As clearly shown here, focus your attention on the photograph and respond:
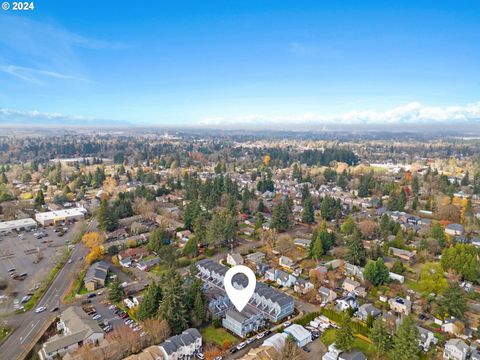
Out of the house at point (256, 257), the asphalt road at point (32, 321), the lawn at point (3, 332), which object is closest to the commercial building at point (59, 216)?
the asphalt road at point (32, 321)

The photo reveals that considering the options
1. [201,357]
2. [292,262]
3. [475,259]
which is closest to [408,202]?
[475,259]

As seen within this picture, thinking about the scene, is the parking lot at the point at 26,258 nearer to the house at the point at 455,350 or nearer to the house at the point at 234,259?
the house at the point at 234,259

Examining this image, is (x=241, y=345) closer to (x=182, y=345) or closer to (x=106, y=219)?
(x=182, y=345)

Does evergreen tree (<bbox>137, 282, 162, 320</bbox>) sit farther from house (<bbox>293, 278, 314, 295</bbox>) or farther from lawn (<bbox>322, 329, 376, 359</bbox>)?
house (<bbox>293, 278, 314, 295</bbox>)

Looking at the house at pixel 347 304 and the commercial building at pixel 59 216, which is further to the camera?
the commercial building at pixel 59 216

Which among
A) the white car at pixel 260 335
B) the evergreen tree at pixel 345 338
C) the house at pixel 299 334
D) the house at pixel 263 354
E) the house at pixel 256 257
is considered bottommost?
the white car at pixel 260 335

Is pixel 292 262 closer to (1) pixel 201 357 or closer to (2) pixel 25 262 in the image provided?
(1) pixel 201 357

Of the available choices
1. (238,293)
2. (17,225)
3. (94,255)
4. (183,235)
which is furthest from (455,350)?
(17,225)
